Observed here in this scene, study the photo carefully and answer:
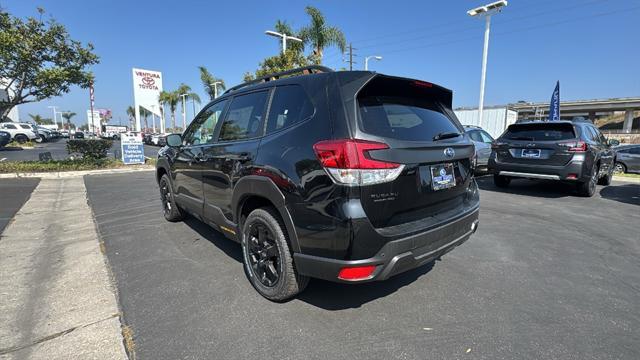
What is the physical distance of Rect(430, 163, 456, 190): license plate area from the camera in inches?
103

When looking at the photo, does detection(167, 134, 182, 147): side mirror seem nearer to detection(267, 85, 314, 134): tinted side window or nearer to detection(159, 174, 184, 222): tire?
detection(159, 174, 184, 222): tire

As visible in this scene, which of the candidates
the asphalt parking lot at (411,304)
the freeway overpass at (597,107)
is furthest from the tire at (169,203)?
the freeway overpass at (597,107)

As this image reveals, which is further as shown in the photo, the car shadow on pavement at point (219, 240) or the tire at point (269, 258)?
the car shadow on pavement at point (219, 240)

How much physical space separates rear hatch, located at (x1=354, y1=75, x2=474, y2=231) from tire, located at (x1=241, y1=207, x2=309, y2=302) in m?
0.79

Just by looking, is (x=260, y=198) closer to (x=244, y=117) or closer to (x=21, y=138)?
(x=244, y=117)

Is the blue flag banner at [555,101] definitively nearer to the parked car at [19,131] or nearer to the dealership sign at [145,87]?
the dealership sign at [145,87]

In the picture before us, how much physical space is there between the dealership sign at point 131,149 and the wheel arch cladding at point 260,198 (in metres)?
12.6

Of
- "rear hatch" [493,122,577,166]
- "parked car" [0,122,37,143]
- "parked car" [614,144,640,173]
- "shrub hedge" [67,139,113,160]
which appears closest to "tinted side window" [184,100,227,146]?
"rear hatch" [493,122,577,166]

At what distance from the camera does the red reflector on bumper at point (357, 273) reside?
2.24 metres

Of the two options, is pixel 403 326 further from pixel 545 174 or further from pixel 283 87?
pixel 545 174

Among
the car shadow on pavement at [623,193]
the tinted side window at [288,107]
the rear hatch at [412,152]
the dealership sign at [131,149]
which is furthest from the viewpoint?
the dealership sign at [131,149]

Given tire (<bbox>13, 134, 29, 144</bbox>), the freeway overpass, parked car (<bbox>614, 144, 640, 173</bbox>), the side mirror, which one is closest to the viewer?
the side mirror

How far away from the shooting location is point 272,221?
268 cm

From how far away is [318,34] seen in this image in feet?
70.6
